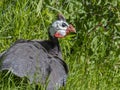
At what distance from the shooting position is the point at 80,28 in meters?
6.66

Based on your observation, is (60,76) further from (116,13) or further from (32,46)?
(116,13)

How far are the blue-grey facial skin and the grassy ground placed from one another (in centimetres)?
22

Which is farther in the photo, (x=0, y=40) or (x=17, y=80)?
(x=0, y=40)

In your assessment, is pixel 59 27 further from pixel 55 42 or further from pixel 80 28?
pixel 80 28

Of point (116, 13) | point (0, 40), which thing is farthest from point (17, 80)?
point (116, 13)

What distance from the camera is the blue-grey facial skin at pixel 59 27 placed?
6.25 meters

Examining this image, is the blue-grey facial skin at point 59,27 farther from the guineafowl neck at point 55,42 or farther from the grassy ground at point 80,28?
the grassy ground at point 80,28

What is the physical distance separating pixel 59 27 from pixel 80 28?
0.44m

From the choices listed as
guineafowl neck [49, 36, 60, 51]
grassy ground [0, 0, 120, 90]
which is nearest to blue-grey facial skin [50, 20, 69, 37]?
guineafowl neck [49, 36, 60, 51]

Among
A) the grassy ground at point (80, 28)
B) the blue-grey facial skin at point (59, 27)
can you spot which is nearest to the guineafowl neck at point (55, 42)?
the blue-grey facial skin at point (59, 27)

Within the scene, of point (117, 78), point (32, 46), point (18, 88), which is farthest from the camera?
point (117, 78)

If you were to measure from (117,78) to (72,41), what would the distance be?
682 millimetres

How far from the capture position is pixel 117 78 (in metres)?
6.33

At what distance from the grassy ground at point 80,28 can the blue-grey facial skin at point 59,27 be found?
22 centimetres
